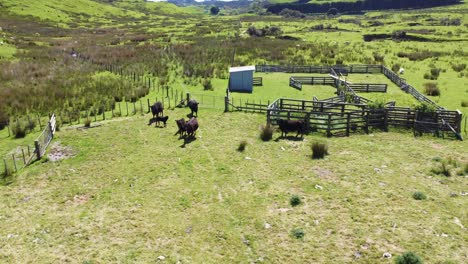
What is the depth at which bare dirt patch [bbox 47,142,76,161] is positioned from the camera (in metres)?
19.1

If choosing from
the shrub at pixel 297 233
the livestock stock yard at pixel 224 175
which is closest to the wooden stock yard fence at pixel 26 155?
the livestock stock yard at pixel 224 175

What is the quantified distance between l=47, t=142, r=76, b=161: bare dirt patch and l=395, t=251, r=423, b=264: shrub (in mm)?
16926

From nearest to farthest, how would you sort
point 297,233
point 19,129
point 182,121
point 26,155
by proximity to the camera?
1. point 297,233
2. point 26,155
3. point 182,121
4. point 19,129

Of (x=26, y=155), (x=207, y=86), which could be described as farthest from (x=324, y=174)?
(x=207, y=86)

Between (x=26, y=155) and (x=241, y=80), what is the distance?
71.9 feet

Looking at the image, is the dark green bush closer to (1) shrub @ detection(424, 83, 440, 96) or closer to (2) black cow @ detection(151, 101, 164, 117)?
(2) black cow @ detection(151, 101, 164, 117)

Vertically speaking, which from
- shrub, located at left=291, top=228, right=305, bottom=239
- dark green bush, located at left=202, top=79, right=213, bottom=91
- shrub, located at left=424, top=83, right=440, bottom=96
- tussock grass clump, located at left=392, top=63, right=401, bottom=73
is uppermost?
tussock grass clump, located at left=392, top=63, right=401, bottom=73

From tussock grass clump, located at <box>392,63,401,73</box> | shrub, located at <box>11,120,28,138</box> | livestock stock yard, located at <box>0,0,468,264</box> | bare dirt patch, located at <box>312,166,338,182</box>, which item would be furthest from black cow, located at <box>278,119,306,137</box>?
tussock grass clump, located at <box>392,63,401,73</box>

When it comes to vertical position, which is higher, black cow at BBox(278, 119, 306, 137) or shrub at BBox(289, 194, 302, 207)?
black cow at BBox(278, 119, 306, 137)

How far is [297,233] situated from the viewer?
40.2ft

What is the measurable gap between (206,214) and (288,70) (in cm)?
3617

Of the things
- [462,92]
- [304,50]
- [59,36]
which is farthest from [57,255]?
[59,36]

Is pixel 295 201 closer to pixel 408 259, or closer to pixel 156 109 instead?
pixel 408 259

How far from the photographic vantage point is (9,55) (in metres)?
48.0
